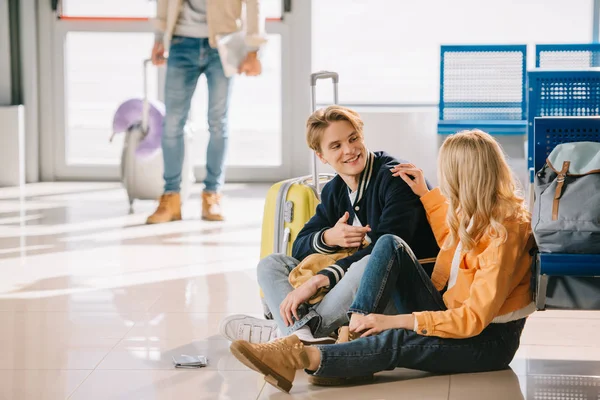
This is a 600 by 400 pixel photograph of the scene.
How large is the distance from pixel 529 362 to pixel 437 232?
1.52ft

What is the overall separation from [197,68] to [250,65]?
299mm

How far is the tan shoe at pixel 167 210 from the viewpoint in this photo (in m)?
5.61

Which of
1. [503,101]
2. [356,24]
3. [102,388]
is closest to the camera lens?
[102,388]

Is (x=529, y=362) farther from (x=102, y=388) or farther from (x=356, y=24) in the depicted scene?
(x=356, y=24)

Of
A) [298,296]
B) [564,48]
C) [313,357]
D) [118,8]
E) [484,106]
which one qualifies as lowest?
[313,357]

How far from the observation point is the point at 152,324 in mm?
3428

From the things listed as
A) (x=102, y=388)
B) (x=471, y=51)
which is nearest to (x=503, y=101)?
(x=471, y=51)

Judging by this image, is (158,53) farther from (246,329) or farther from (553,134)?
(553,134)

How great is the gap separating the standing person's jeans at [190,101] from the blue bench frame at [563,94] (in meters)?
2.30

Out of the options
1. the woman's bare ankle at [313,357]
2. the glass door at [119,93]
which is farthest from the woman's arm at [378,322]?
the glass door at [119,93]

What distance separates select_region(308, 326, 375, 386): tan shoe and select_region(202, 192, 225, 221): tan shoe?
9.88 feet

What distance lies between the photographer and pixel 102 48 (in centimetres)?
750

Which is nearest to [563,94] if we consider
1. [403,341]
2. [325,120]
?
[325,120]

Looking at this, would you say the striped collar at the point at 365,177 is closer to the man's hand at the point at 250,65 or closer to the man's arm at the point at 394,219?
the man's arm at the point at 394,219
